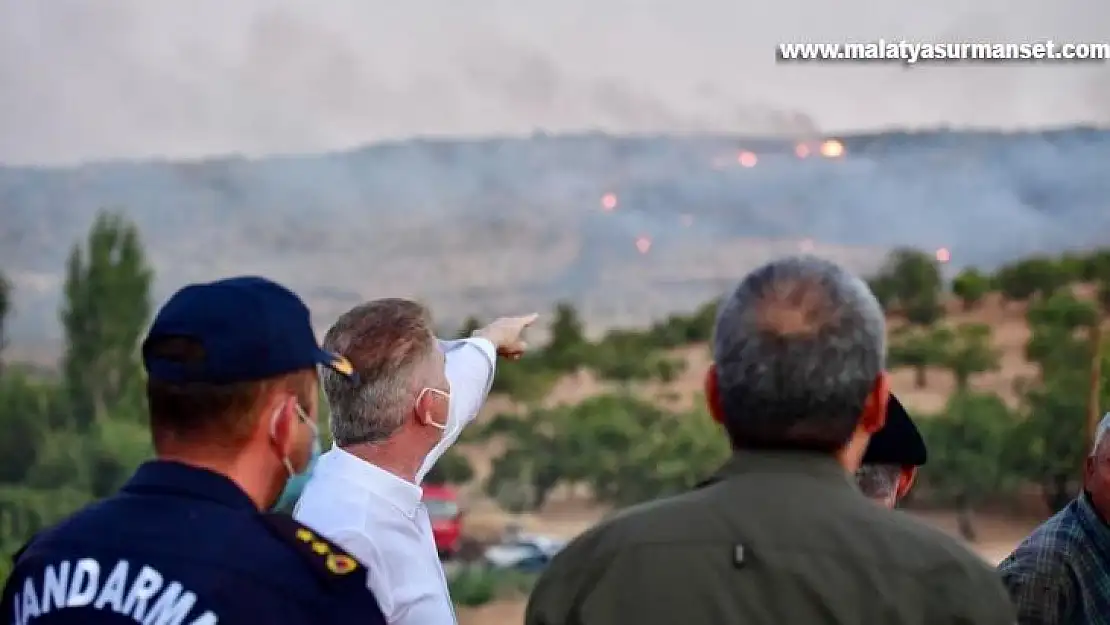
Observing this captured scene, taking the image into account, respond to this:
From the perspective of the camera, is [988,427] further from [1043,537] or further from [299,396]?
[299,396]

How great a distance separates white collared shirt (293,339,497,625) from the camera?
1714 mm

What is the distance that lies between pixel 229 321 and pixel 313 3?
5180 millimetres

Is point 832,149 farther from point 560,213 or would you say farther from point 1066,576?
point 1066,576

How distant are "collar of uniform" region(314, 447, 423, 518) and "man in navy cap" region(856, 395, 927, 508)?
64 cm

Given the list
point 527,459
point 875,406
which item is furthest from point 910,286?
point 875,406

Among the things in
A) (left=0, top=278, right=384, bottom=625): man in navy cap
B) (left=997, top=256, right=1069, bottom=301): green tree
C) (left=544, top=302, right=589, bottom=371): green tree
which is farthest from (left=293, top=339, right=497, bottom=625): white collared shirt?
(left=997, top=256, right=1069, bottom=301): green tree

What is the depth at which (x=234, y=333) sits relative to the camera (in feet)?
4.32

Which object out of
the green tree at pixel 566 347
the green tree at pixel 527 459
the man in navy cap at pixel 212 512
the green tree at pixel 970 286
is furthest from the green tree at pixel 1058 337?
the man in navy cap at pixel 212 512

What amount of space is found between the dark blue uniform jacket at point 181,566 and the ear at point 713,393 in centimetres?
39

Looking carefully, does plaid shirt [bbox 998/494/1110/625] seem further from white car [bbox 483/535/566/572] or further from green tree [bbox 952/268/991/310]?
green tree [bbox 952/268/991/310]

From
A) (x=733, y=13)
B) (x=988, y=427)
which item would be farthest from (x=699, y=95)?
(x=988, y=427)

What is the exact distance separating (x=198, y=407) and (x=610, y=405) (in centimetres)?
484

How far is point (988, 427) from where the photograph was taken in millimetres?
5902

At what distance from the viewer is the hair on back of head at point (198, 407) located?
1.30 metres
